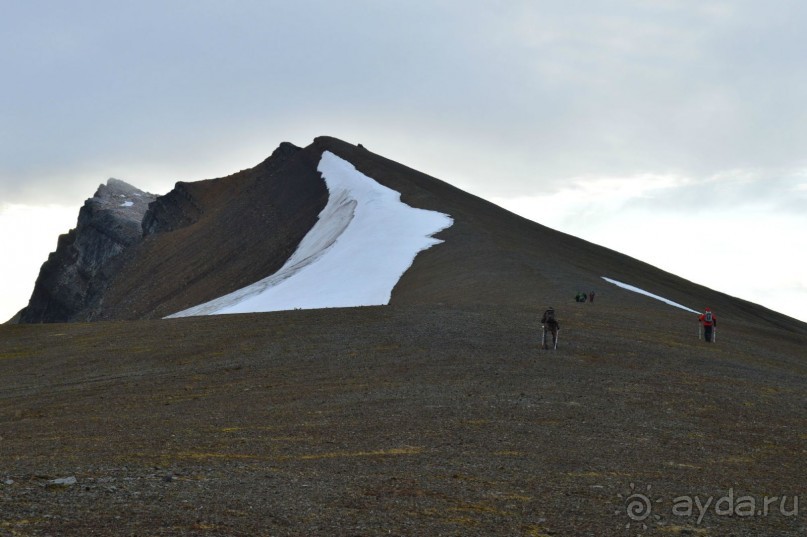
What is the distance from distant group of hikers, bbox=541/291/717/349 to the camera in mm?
30781

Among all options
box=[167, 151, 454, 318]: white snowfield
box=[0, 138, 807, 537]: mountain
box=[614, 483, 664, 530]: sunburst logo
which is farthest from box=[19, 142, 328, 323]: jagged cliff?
box=[614, 483, 664, 530]: sunburst logo

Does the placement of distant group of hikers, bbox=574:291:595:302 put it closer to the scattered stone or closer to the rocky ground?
the rocky ground

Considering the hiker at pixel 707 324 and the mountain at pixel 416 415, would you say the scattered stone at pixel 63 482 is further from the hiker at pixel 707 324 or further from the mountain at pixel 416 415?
the hiker at pixel 707 324

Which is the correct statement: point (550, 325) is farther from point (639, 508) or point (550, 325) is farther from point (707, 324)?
point (639, 508)

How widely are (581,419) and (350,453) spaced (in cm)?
620

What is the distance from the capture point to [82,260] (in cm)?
11775

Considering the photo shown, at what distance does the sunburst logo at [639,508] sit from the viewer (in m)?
14.0

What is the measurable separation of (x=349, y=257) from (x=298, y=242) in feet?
57.0

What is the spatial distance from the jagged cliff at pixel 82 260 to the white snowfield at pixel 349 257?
44004 mm

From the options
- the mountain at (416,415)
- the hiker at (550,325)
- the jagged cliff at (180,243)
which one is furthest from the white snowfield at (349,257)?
the hiker at (550,325)

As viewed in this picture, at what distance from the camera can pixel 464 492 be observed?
1520cm

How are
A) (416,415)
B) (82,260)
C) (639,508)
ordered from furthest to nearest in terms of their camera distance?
(82,260), (416,415), (639,508)

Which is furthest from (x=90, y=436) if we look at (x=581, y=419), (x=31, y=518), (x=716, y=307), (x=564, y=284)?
(x=716, y=307)

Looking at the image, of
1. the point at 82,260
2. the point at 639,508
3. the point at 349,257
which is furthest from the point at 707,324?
the point at 82,260
